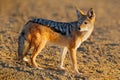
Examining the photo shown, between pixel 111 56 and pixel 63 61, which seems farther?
pixel 111 56

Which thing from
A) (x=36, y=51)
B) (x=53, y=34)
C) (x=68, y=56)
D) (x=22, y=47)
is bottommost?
(x=68, y=56)

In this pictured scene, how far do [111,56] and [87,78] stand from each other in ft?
7.57

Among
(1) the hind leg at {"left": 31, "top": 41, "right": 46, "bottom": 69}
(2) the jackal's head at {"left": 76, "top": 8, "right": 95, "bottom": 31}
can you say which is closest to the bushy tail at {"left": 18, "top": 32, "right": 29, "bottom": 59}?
(1) the hind leg at {"left": 31, "top": 41, "right": 46, "bottom": 69}

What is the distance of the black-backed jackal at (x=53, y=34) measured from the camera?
1069 cm

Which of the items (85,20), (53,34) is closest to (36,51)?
(53,34)

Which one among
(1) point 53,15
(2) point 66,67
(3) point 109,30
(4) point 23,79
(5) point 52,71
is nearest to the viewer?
(4) point 23,79

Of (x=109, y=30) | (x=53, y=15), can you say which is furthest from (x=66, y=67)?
(x=53, y=15)

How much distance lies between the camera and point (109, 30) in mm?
17141

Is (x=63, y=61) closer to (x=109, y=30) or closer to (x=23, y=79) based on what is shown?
(x=23, y=79)

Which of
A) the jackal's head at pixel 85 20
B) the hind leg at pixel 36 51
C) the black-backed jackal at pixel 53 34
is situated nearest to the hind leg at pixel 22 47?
the black-backed jackal at pixel 53 34

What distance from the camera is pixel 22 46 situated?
10.8 meters

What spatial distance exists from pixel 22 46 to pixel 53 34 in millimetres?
826

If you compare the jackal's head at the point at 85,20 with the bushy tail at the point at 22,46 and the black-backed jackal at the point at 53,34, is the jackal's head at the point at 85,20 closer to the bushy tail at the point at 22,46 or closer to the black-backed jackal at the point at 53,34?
the black-backed jackal at the point at 53,34

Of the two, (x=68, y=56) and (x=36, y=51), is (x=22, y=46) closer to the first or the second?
(x=36, y=51)
